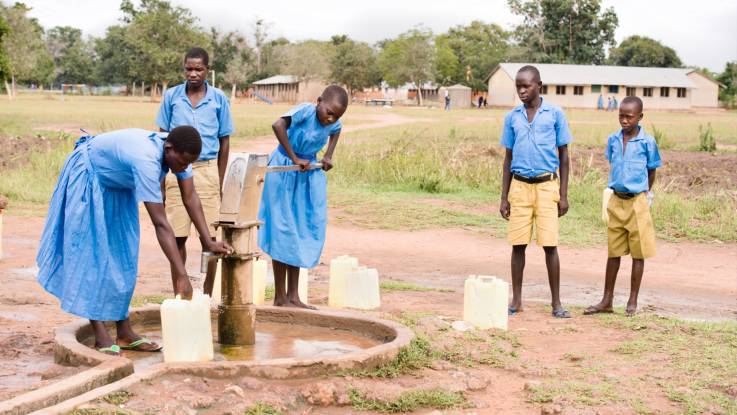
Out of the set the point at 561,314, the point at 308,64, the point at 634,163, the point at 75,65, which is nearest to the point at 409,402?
the point at 561,314

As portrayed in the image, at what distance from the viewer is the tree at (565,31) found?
7538 centimetres

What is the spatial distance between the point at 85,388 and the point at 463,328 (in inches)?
102

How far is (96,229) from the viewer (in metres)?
→ 4.91

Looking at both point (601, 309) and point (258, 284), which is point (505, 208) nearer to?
point (601, 309)

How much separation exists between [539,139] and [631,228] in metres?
0.95

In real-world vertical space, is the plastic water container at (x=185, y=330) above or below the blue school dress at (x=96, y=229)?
below

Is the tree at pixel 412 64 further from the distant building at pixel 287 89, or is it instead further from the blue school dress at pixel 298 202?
the blue school dress at pixel 298 202

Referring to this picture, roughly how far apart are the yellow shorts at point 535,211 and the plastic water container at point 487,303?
2.45ft

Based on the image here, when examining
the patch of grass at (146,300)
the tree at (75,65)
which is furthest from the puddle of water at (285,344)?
the tree at (75,65)

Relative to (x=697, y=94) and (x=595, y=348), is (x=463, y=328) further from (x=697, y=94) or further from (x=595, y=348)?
(x=697, y=94)

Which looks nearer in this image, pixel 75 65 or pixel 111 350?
pixel 111 350

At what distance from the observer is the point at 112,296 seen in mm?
4945

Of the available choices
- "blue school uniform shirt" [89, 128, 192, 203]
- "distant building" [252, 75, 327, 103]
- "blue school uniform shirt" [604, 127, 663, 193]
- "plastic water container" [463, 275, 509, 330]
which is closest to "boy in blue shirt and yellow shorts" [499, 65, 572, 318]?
"blue school uniform shirt" [604, 127, 663, 193]

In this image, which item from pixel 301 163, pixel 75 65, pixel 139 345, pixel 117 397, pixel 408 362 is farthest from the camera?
pixel 75 65
